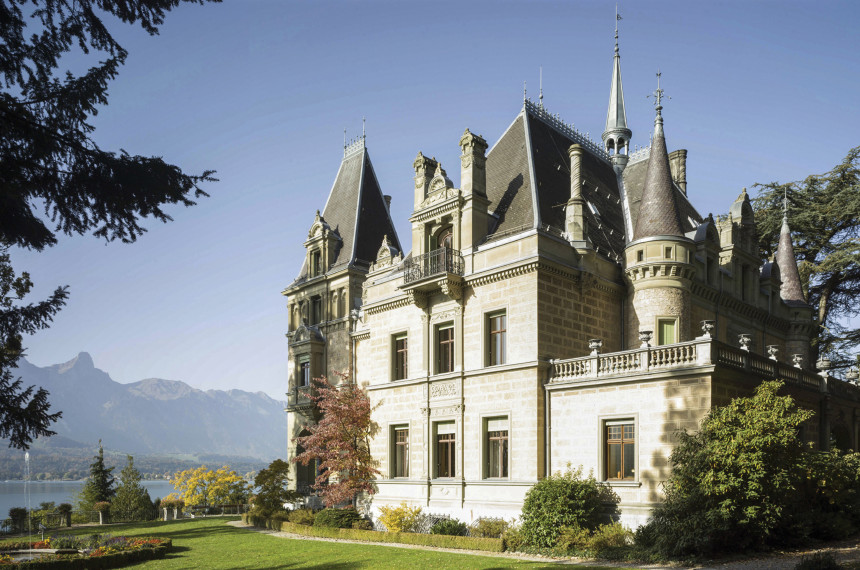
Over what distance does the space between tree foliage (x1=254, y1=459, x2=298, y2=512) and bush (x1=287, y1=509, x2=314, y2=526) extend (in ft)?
9.88

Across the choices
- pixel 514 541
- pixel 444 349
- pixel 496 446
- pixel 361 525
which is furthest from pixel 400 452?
pixel 514 541

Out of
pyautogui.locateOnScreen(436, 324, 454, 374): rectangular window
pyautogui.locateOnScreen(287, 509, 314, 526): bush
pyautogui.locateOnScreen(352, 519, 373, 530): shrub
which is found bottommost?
pyautogui.locateOnScreen(287, 509, 314, 526): bush

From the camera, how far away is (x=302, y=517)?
31.5 metres

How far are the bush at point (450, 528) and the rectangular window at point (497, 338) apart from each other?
20.2 feet

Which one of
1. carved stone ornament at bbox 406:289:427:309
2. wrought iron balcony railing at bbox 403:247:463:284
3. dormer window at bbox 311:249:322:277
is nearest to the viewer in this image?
wrought iron balcony railing at bbox 403:247:463:284

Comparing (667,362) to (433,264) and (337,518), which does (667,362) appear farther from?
(337,518)

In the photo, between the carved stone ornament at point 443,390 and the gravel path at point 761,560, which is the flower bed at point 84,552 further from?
the carved stone ornament at point 443,390

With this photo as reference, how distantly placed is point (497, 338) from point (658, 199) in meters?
8.97

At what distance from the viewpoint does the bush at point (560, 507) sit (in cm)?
2214

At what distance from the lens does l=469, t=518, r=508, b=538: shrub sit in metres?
24.6

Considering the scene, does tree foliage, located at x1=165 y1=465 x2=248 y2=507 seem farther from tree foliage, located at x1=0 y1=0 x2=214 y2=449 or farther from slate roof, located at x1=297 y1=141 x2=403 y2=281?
tree foliage, located at x1=0 y1=0 x2=214 y2=449

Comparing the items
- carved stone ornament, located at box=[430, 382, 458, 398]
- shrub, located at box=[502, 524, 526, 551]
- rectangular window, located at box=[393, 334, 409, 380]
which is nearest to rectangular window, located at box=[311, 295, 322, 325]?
rectangular window, located at box=[393, 334, 409, 380]

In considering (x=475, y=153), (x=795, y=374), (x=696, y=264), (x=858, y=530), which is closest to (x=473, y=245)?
(x=475, y=153)

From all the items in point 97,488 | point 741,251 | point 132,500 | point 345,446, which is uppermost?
point 741,251
